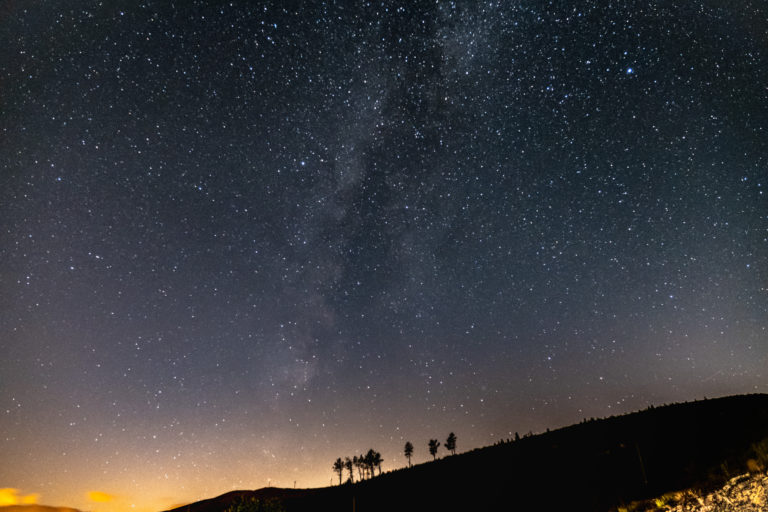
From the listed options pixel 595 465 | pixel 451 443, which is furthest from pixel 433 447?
pixel 595 465

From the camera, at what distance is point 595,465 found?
2991 centimetres

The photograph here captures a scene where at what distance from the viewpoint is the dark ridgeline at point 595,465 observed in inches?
795

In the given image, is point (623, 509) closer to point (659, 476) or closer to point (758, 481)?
point (758, 481)

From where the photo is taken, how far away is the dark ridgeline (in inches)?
795

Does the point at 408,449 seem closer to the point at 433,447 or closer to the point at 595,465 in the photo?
the point at 433,447

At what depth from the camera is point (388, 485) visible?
55188 mm

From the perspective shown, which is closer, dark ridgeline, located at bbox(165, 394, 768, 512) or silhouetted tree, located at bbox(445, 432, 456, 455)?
dark ridgeline, located at bbox(165, 394, 768, 512)

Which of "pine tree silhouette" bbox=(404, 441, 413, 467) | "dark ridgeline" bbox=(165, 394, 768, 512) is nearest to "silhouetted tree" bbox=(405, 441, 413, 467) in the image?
"pine tree silhouette" bbox=(404, 441, 413, 467)

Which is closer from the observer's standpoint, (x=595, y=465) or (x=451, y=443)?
(x=595, y=465)

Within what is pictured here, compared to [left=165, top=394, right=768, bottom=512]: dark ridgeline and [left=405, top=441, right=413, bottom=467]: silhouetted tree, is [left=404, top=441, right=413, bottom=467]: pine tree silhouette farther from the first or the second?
[left=165, top=394, right=768, bottom=512]: dark ridgeline

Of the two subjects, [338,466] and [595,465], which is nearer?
[595,465]

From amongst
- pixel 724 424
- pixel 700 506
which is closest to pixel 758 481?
pixel 700 506

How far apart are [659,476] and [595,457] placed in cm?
1313

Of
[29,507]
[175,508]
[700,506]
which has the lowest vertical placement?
[175,508]
